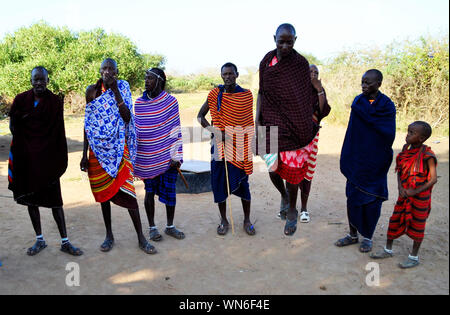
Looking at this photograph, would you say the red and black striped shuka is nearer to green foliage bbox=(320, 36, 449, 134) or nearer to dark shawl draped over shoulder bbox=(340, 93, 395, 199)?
dark shawl draped over shoulder bbox=(340, 93, 395, 199)

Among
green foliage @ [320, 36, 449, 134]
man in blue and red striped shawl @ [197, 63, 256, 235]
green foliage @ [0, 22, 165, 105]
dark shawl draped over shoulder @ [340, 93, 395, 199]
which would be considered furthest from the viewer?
green foliage @ [320, 36, 449, 134]

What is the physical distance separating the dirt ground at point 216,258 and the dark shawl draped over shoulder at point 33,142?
74cm

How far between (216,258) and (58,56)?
8.00 m

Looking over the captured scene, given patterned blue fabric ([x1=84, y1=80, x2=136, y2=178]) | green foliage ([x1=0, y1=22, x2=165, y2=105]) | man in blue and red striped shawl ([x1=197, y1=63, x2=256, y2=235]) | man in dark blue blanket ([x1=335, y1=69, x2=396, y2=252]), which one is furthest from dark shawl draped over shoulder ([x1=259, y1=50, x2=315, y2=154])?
green foliage ([x1=0, y1=22, x2=165, y2=105])

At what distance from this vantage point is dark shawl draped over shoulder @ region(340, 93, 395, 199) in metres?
3.35

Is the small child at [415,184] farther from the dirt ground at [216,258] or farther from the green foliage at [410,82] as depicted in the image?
the green foliage at [410,82]

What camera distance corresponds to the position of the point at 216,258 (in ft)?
11.4

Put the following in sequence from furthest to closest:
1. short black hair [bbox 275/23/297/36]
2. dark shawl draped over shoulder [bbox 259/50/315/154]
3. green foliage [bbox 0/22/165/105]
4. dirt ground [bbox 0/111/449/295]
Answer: green foliage [bbox 0/22/165/105]
dark shawl draped over shoulder [bbox 259/50/315/154]
short black hair [bbox 275/23/297/36]
dirt ground [bbox 0/111/449/295]

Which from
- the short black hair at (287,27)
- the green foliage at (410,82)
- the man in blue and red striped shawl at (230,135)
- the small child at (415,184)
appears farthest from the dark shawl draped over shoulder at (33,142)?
the green foliage at (410,82)

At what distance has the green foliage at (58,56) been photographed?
28.4ft

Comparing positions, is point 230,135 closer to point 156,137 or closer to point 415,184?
point 156,137

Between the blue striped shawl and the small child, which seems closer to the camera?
the small child

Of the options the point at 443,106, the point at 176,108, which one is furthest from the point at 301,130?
the point at 443,106

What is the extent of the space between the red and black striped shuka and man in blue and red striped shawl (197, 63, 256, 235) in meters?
1.53
